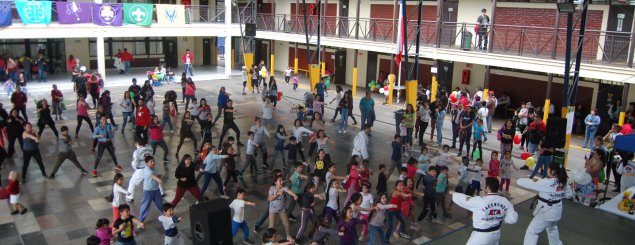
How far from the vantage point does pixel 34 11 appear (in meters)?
22.9

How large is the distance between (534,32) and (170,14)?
Result: 17.7 metres

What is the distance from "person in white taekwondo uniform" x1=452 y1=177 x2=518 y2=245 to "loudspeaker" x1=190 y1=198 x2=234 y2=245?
3.43m

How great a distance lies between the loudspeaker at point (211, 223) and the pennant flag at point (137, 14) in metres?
22.6

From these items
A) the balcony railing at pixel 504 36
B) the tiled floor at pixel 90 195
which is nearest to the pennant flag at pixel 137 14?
the balcony railing at pixel 504 36

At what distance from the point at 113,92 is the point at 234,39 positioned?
14.2 meters

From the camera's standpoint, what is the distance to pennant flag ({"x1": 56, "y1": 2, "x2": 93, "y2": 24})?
2366 cm

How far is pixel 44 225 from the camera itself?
968 centimetres

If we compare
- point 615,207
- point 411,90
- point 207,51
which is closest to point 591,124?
point 411,90

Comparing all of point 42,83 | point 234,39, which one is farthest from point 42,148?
point 234,39

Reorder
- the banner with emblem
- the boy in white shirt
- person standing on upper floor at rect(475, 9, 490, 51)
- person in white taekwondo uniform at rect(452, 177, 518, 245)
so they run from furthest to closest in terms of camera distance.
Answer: the banner with emblem → person standing on upper floor at rect(475, 9, 490, 51) → the boy in white shirt → person in white taekwondo uniform at rect(452, 177, 518, 245)

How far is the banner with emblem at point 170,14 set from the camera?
87.4ft

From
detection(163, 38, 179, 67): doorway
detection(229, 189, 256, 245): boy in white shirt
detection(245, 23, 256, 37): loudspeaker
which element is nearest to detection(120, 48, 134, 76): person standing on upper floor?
detection(163, 38, 179, 67): doorway

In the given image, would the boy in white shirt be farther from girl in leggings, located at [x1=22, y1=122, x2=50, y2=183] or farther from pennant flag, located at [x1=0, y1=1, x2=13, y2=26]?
pennant flag, located at [x1=0, y1=1, x2=13, y2=26]

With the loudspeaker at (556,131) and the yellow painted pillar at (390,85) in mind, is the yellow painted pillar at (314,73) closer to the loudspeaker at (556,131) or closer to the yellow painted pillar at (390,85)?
the yellow painted pillar at (390,85)
